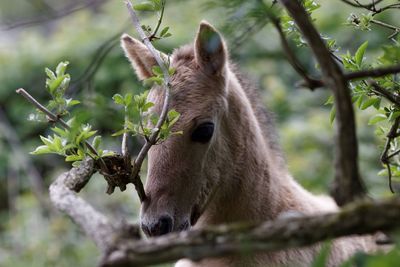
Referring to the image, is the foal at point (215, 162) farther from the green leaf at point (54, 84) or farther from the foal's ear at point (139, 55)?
the green leaf at point (54, 84)

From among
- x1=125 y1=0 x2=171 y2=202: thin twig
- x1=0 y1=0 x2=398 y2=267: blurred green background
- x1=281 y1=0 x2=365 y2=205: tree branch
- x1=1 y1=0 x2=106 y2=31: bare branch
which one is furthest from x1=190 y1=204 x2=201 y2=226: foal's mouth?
x1=0 y1=0 x2=398 y2=267: blurred green background

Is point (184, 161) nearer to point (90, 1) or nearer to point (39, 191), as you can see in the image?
point (90, 1)

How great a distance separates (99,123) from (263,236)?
438 cm

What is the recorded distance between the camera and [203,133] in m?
2.79

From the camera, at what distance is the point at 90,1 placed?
1.68 m

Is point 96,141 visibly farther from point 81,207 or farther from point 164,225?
point 164,225

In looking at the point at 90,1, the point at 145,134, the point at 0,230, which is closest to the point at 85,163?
the point at 145,134

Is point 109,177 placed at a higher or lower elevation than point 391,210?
lower

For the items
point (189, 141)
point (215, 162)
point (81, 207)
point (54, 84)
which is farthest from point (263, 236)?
point (215, 162)

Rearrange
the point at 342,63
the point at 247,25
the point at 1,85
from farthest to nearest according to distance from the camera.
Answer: the point at 1,85 → the point at 342,63 → the point at 247,25

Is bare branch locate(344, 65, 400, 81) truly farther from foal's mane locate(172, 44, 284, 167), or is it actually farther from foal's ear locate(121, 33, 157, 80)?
foal's mane locate(172, 44, 284, 167)

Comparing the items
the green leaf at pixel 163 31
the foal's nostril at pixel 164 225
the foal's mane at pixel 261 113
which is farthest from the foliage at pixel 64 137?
the foal's mane at pixel 261 113

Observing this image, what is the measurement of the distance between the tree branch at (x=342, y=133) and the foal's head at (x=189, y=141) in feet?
4.06

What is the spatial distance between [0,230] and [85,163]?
631cm
